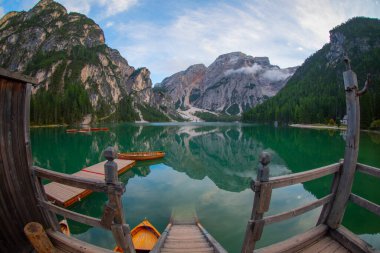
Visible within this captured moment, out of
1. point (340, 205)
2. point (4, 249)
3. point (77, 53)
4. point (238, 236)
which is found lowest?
point (238, 236)

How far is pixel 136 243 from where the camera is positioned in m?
8.06

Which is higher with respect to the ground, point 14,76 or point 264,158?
point 14,76

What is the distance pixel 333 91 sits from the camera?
139m

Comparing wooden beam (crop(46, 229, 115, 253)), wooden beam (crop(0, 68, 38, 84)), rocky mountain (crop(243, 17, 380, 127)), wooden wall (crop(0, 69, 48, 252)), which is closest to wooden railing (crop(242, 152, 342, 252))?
wooden beam (crop(46, 229, 115, 253))

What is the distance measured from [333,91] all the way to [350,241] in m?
164

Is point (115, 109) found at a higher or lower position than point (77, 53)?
lower

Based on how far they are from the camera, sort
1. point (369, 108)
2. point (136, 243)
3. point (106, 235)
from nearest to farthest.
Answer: point (136, 243)
point (106, 235)
point (369, 108)

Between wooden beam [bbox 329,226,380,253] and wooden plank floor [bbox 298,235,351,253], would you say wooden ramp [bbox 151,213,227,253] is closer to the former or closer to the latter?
wooden plank floor [bbox 298,235,351,253]

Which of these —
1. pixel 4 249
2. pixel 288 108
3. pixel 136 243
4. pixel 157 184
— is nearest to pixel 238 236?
pixel 136 243

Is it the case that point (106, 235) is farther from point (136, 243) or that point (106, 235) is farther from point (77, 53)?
point (77, 53)

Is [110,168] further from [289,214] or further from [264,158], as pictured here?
[289,214]

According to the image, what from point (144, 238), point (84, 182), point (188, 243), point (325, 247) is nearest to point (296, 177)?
point (325, 247)

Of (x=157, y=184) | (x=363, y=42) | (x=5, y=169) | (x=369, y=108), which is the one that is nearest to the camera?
(x=5, y=169)

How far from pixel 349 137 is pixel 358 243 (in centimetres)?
242
